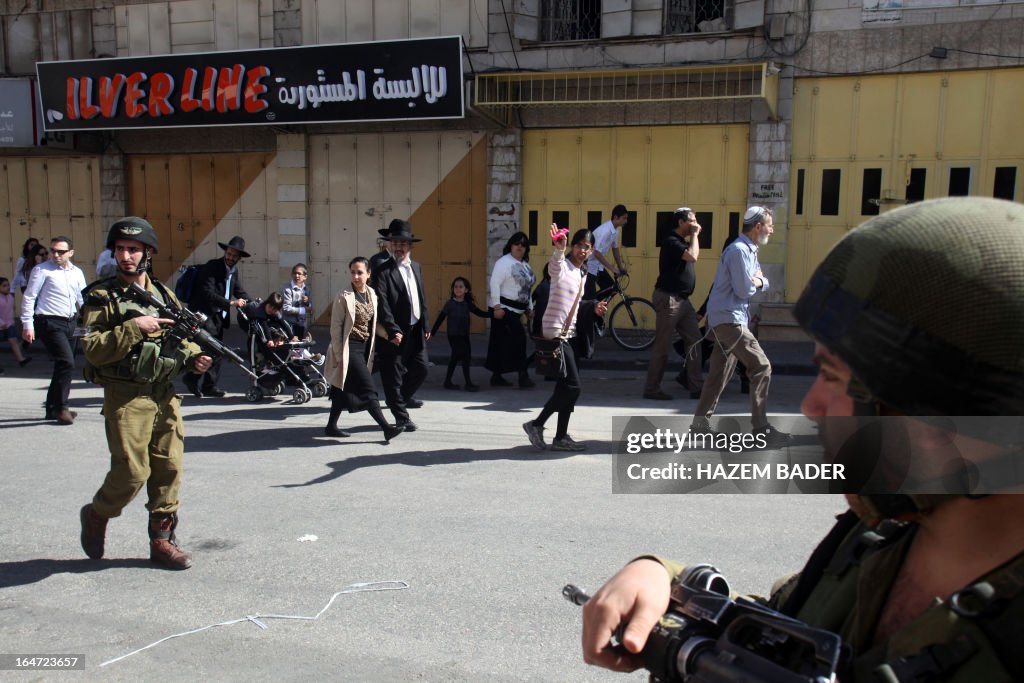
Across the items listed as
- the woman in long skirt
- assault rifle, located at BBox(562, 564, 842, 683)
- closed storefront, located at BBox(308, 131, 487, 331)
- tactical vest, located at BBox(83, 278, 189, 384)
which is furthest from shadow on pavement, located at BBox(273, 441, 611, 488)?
closed storefront, located at BBox(308, 131, 487, 331)

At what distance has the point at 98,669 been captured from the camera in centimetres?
358

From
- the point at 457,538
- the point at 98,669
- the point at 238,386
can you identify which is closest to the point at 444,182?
the point at 238,386

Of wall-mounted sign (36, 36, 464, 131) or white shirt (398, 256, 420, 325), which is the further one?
wall-mounted sign (36, 36, 464, 131)

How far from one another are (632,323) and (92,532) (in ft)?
31.2

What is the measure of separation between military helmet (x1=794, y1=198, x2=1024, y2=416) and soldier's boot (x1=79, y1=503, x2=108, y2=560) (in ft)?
14.9

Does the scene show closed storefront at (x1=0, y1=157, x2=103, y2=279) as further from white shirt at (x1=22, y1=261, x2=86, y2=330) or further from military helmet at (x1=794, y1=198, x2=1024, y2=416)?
military helmet at (x1=794, y1=198, x2=1024, y2=416)

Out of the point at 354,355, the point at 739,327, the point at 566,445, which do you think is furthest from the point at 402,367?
the point at 739,327

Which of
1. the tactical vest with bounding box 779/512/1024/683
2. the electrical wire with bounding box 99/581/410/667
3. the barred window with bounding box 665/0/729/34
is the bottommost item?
the electrical wire with bounding box 99/581/410/667

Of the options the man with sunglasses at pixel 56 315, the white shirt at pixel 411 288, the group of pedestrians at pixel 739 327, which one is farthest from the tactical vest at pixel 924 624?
the man with sunglasses at pixel 56 315

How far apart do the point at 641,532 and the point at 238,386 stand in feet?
22.3

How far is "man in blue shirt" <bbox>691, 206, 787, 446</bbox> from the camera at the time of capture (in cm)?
698

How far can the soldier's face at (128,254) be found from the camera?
4633mm

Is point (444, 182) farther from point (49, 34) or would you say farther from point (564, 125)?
point (49, 34)

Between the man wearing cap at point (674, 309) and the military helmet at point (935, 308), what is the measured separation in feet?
25.8
